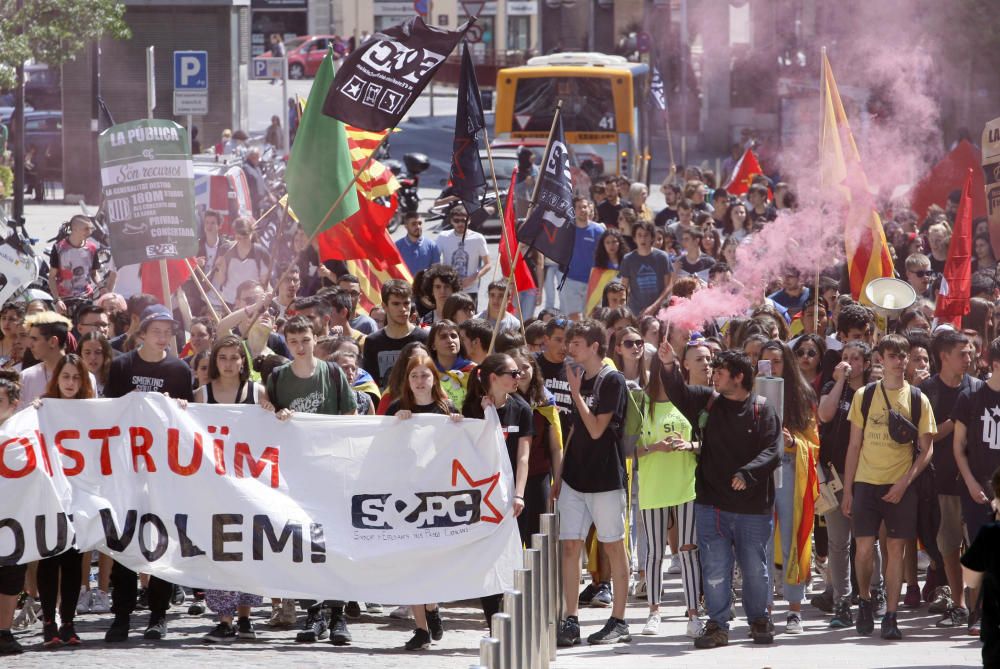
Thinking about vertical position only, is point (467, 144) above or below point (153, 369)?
above

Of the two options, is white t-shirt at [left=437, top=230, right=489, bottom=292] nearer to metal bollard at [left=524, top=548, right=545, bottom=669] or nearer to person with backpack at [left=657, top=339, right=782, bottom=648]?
person with backpack at [left=657, top=339, right=782, bottom=648]

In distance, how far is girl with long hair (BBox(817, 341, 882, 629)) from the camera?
9.26 m

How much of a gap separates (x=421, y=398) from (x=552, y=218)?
150 inches

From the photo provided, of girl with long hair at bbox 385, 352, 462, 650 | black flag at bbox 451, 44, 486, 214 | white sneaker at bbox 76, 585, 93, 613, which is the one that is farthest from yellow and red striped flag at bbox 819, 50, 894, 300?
white sneaker at bbox 76, 585, 93, 613

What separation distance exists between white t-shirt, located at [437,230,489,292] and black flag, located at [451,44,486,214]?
8.68 feet

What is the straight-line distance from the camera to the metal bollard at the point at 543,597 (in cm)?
750

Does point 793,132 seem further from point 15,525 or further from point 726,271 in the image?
point 15,525

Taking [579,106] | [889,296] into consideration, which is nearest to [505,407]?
[889,296]

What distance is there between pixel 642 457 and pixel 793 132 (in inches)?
1220

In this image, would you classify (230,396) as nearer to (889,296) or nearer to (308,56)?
(889,296)

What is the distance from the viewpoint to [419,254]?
15.1 m

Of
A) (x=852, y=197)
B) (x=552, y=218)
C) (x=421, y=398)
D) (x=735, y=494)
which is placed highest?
(x=852, y=197)

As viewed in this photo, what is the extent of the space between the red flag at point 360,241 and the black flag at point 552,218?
1.90 m

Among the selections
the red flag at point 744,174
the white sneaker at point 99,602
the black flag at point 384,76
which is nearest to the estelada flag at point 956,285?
the black flag at point 384,76
